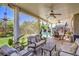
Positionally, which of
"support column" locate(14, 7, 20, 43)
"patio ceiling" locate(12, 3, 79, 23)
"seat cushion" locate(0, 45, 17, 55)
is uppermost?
"patio ceiling" locate(12, 3, 79, 23)

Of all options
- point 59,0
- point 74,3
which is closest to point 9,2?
point 59,0

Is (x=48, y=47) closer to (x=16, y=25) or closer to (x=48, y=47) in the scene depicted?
(x=48, y=47)

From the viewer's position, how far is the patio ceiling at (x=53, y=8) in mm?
2714

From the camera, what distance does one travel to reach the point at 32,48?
2.77 m

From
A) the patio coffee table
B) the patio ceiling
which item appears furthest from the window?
the patio coffee table

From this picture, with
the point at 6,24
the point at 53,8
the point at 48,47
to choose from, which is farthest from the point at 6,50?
the point at 53,8

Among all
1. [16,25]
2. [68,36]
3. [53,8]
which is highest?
[53,8]

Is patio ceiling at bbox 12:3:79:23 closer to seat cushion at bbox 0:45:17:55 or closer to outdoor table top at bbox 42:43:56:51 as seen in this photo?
outdoor table top at bbox 42:43:56:51

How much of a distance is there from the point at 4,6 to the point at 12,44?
60 cm

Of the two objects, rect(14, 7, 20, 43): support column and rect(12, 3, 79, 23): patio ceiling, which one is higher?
rect(12, 3, 79, 23): patio ceiling

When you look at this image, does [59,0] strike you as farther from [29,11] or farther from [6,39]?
[6,39]

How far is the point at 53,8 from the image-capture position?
272 cm

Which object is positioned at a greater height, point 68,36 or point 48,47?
point 68,36

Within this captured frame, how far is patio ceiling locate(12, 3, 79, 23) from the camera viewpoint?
2714mm
